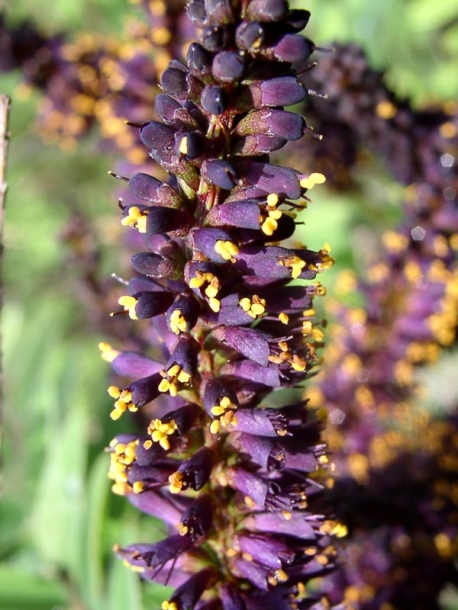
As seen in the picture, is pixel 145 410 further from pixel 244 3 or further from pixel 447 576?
pixel 244 3

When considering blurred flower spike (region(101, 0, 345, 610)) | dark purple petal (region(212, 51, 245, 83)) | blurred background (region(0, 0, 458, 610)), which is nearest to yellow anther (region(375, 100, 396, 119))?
blurred background (region(0, 0, 458, 610))

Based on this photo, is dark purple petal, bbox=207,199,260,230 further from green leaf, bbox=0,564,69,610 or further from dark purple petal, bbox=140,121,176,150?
green leaf, bbox=0,564,69,610

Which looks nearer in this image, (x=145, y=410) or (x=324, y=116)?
(x=324, y=116)

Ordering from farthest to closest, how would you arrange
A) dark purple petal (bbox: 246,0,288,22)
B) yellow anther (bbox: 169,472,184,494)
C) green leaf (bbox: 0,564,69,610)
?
green leaf (bbox: 0,564,69,610) → yellow anther (bbox: 169,472,184,494) → dark purple petal (bbox: 246,0,288,22)

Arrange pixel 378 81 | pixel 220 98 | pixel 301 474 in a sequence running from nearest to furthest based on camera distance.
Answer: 1. pixel 220 98
2. pixel 301 474
3. pixel 378 81

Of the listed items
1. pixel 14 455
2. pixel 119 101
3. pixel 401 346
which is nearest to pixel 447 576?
pixel 401 346

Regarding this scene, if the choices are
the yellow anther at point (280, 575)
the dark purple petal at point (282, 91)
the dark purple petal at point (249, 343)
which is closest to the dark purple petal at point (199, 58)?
the dark purple petal at point (282, 91)
